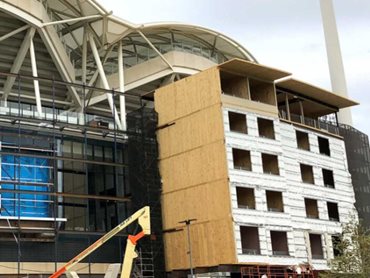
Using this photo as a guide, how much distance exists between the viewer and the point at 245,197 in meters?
44.9

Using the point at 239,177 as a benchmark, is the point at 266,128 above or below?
above

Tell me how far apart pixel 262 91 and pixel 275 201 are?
8653mm

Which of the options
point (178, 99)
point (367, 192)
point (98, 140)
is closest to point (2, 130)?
point (98, 140)

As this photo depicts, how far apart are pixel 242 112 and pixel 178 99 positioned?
4.92 meters

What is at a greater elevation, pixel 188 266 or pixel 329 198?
pixel 329 198

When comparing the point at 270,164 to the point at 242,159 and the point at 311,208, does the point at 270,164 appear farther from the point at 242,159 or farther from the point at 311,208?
the point at 311,208

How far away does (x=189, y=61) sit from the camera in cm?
6144

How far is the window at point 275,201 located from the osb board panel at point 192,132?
6527 millimetres

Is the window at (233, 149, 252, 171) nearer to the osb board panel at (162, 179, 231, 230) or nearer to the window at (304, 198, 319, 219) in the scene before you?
the osb board panel at (162, 179, 231, 230)

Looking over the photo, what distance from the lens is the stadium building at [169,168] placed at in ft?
139

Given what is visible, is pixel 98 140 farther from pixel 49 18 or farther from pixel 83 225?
pixel 49 18

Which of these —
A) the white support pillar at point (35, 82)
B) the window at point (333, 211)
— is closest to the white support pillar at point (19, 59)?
the white support pillar at point (35, 82)

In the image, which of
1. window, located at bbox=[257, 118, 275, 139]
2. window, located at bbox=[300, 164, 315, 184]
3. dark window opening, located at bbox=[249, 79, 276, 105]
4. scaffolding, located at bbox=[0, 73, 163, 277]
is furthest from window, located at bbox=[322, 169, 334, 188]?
scaffolding, located at bbox=[0, 73, 163, 277]

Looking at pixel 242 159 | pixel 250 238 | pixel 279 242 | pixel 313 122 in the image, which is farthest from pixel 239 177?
pixel 313 122
